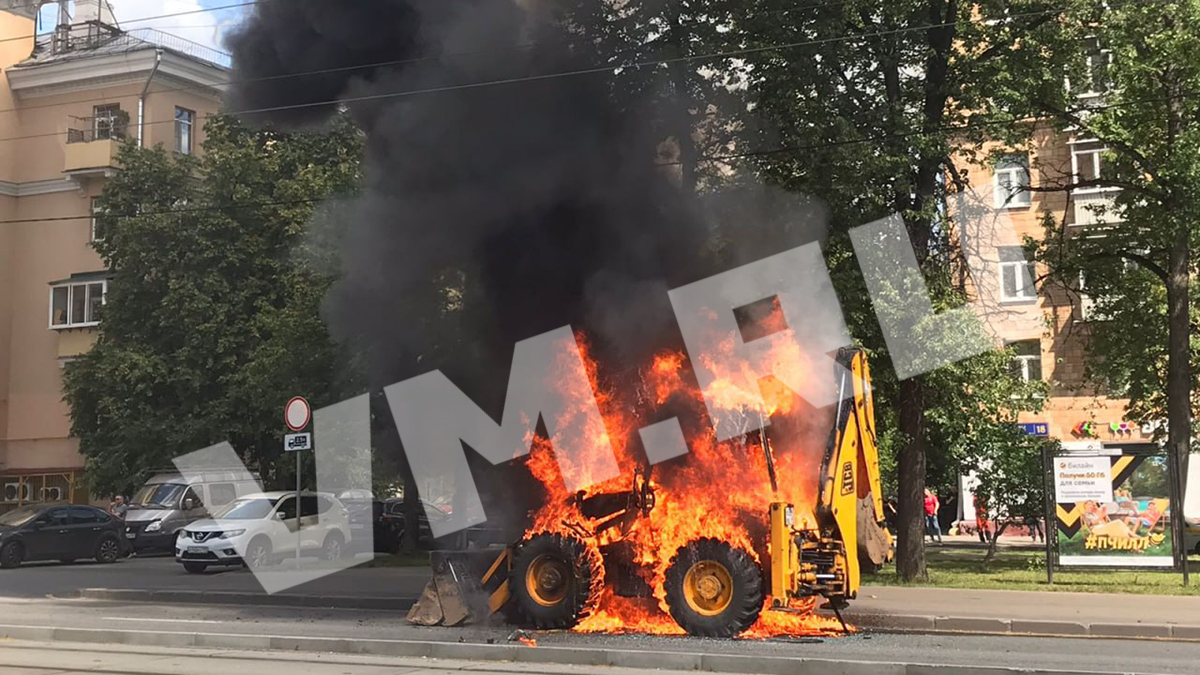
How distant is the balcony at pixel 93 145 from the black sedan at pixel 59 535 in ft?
48.3

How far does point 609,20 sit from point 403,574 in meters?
9.47

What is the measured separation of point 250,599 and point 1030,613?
959 cm

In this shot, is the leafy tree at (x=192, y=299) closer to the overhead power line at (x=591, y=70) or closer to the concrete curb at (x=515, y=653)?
the overhead power line at (x=591, y=70)

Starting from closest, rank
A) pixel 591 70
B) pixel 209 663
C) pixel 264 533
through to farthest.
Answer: pixel 209 663
pixel 591 70
pixel 264 533

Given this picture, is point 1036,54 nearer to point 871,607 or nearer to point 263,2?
point 871,607

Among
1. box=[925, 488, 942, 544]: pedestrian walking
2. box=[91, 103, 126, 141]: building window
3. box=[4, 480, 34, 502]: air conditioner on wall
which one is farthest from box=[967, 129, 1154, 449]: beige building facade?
box=[4, 480, 34, 502]: air conditioner on wall

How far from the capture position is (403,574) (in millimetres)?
18547

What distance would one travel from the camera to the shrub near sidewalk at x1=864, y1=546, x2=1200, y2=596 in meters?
14.9

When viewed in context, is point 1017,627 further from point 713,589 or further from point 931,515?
point 931,515

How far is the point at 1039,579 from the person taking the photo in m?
16.4

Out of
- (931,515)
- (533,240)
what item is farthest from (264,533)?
(931,515)

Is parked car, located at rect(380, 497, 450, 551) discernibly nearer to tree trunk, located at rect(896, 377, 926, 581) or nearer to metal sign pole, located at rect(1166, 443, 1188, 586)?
tree trunk, located at rect(896, 377, 926, 581)

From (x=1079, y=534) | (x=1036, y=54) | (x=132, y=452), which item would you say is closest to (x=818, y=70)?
(x=1036, y=54)

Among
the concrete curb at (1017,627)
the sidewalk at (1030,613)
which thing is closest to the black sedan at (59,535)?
the sidewalk at (1030,613)
